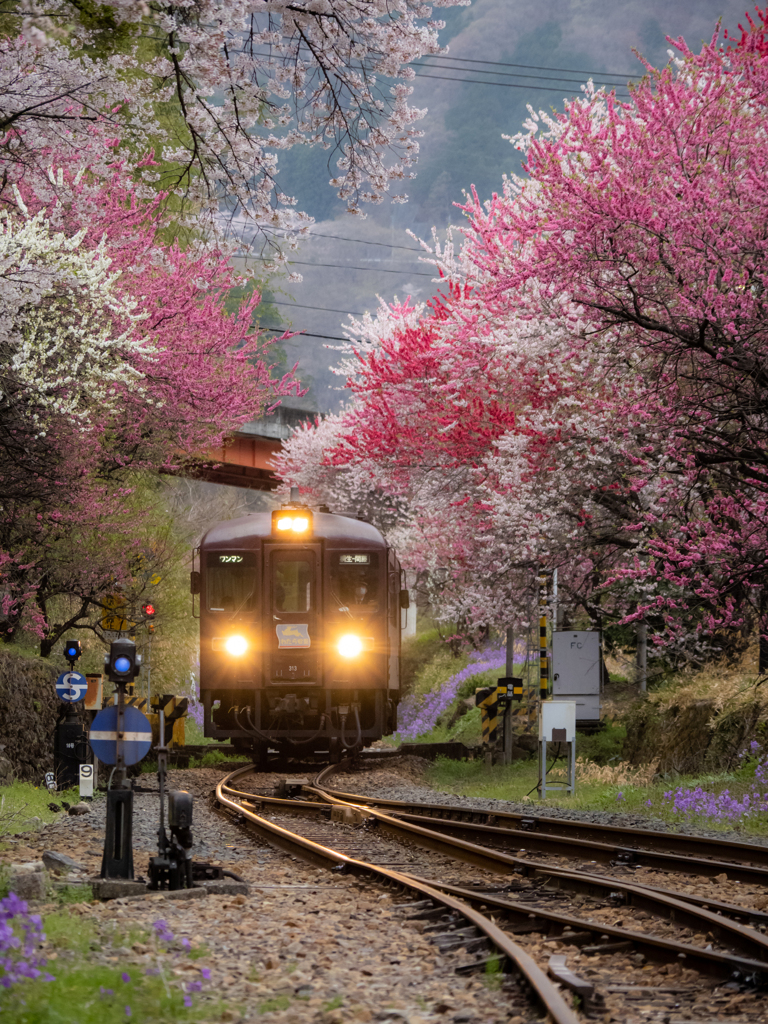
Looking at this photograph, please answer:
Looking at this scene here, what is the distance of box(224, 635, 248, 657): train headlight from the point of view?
1609 centimetres

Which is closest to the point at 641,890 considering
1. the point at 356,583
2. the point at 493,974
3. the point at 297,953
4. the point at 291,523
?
the point at 493,974

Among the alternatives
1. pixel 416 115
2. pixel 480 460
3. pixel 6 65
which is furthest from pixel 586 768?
pixel 6 65

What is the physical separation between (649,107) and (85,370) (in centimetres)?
806

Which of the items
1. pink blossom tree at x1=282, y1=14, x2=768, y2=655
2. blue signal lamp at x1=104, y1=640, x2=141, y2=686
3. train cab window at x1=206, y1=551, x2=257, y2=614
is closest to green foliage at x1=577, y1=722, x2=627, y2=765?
pink blossom tree at x1=282, y1=14, x2=768, y2=655

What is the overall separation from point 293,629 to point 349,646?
83cm

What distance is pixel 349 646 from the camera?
16281mm

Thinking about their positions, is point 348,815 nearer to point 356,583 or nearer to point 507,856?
point 507,856

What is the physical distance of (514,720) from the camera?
75.4 ft

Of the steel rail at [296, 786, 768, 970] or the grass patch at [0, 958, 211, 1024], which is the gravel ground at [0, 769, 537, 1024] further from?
the steel rail at [296, 786, 768, 970]

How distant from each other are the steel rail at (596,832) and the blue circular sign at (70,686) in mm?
3885

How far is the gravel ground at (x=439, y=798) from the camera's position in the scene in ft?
36.4

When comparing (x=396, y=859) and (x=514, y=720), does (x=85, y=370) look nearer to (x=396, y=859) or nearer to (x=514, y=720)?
(x=396, y=859)

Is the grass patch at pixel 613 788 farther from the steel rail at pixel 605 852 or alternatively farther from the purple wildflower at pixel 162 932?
the purple wildflower at pixel 162 932

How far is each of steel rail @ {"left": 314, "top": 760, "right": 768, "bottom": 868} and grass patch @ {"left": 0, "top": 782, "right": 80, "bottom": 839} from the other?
3.69 m
